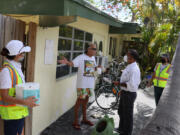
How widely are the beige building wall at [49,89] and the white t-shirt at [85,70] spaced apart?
22.0 inches

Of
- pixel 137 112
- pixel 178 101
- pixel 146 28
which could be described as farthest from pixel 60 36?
pixel 146 28

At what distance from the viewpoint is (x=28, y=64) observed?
3.23 m

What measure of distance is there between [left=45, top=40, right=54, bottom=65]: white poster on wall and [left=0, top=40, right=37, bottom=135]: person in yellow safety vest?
65.8 inches

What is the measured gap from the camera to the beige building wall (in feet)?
12.3

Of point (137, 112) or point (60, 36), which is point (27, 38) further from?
point (137, 112)

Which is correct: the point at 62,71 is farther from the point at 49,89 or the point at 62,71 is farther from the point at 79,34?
the point at 79,34

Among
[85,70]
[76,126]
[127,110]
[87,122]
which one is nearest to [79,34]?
[85,70]

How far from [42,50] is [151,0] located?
30.4 feet

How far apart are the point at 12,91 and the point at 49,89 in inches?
81.4

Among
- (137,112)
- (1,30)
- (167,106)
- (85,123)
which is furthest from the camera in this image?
(137,112)

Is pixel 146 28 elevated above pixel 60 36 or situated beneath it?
elevated above

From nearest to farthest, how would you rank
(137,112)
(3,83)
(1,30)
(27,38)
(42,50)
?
(3,83)
(1,30)
(27,38)
(42,50)
(137,112)

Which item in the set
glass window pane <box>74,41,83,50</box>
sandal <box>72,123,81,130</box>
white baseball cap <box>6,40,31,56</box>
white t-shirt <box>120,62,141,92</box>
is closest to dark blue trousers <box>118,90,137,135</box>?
white t-shirt <box>120,62,141,92</box>

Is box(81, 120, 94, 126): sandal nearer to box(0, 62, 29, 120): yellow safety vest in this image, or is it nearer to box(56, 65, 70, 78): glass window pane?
box(56, 65, 70, 78): glass window pane
